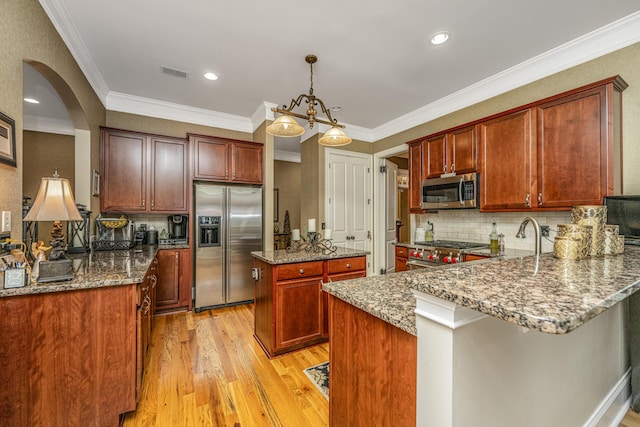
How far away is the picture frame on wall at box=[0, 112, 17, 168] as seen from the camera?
4.89 ft

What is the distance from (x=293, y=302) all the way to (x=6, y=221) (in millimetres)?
1933

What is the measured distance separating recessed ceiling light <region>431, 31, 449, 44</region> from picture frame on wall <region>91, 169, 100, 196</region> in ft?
12.3

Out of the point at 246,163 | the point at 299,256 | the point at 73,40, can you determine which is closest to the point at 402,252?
the point at 299,256

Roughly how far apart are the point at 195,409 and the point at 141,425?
0.30 meters

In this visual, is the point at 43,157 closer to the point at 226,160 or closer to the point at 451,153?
the point at 226,160

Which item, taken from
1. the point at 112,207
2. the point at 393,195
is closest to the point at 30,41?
the point at 112,207

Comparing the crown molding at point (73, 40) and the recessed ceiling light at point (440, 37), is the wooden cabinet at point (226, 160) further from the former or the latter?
the recessed ceiling light at point (440, 37)

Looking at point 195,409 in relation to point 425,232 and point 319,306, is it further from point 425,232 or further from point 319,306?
point 425,232

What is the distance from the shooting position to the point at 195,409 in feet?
5.92

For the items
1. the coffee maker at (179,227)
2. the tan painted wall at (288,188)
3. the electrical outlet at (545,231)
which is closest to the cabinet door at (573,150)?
the electrical outlet at (545,231)

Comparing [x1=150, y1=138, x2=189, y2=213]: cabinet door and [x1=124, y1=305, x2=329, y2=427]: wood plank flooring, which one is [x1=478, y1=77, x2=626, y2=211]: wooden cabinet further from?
[x1=150, y1=138, x2=189, y2=213]: cabinet door

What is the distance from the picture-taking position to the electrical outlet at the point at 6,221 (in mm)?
1497

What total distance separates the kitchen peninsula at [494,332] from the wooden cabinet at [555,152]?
46.4 inches

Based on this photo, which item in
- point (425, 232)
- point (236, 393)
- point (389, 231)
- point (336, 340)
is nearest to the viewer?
point (336, 340)
